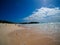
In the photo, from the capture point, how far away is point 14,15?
57.2 inches

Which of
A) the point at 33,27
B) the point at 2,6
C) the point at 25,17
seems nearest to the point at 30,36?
the point at 33,27

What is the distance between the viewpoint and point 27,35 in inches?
56.2

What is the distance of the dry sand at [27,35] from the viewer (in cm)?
140

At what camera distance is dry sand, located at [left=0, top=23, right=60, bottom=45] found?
1403 millimetres

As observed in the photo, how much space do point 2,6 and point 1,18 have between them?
148 mm

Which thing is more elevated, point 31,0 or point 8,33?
point 31,0

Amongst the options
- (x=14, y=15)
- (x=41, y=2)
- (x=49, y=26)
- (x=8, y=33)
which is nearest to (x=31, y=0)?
(x=41, y=2)

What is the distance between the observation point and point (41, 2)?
144cm

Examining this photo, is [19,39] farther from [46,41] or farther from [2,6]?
[2,6]

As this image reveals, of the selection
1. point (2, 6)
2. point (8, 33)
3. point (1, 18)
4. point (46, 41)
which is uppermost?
point (2, 6)

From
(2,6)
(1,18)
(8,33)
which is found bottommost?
(8,33)

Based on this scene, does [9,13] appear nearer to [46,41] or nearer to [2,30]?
[2,30]

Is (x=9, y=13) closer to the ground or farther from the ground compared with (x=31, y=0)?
closer to the ground

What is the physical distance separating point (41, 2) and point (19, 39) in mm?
513
